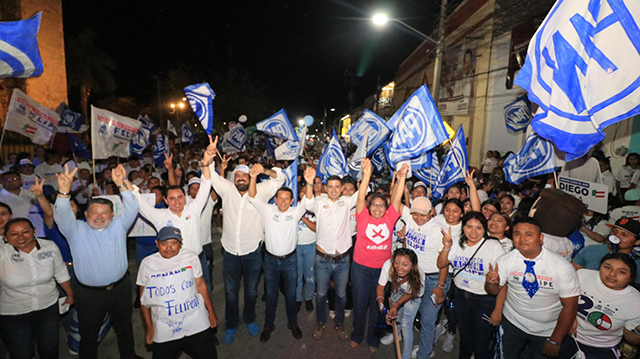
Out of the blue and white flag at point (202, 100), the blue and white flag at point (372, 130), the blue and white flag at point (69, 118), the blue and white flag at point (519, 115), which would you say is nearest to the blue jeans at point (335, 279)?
the blue and white flag at point (372, 130)

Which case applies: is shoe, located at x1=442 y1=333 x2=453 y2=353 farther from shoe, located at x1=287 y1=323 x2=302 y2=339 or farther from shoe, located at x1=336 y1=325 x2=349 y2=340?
shoe, located at x1=287 y1=323 x2=302 y2=339

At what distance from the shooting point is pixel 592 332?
3016 mm

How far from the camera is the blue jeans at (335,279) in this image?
4.52 meters

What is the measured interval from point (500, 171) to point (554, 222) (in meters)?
6.04

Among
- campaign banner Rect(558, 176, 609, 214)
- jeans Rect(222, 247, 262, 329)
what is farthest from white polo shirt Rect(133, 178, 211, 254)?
campaign banner Rect(558, 176, 609, 214)

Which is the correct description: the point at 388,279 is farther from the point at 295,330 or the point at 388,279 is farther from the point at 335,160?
the point at 335,160

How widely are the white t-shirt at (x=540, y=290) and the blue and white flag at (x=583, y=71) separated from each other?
102 centimetres

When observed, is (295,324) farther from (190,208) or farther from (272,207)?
(190,208)

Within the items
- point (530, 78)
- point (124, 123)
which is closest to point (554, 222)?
point (530, 78)

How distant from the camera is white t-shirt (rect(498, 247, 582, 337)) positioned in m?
2.98

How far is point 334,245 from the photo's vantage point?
449cm

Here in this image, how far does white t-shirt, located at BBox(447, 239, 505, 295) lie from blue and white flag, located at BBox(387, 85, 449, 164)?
148 centimetres

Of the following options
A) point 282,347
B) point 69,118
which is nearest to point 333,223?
point 282,347

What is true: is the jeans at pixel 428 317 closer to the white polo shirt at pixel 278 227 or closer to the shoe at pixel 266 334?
the white polo shirt at pixel 278 227
